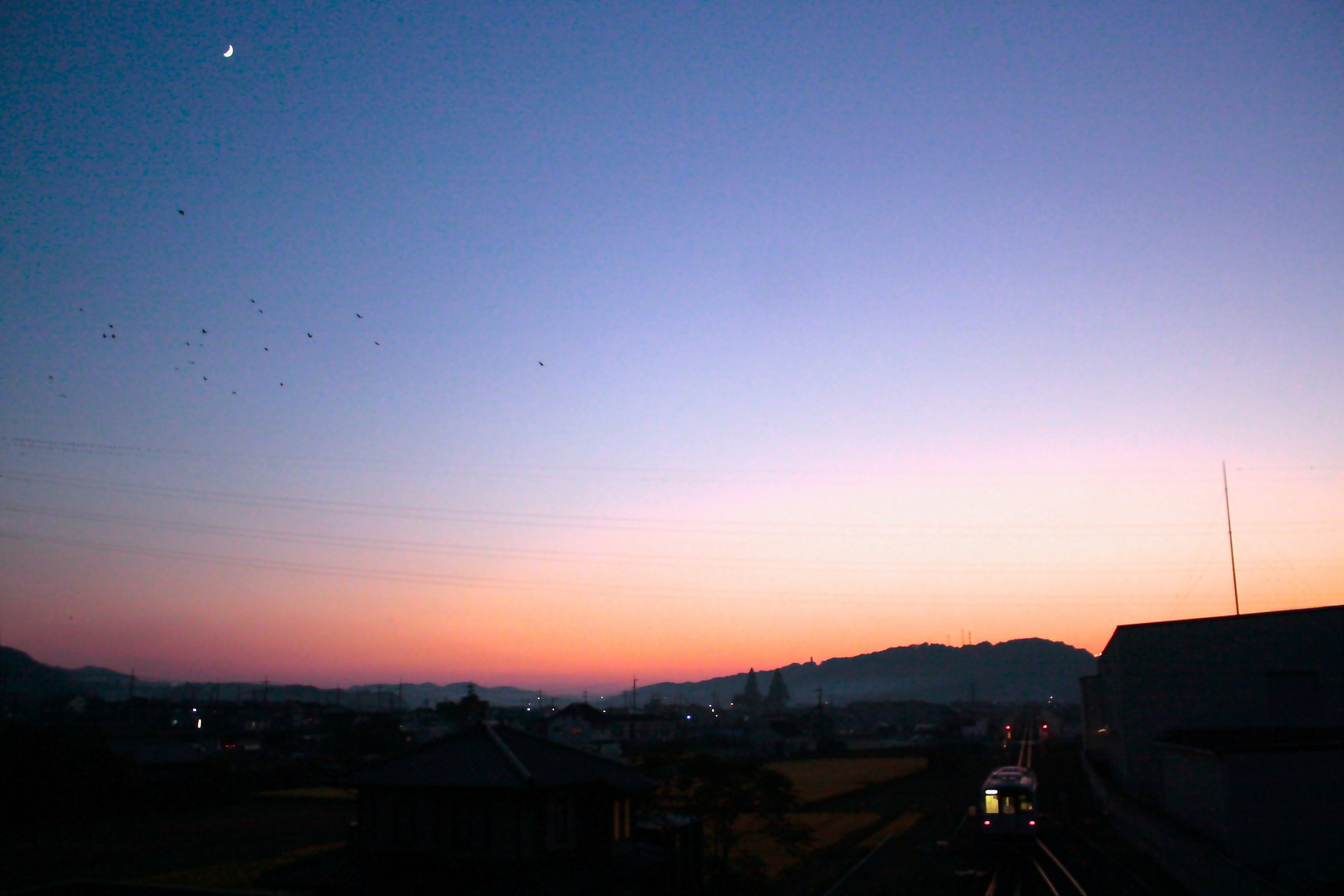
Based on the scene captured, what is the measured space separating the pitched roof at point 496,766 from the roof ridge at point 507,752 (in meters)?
0.02

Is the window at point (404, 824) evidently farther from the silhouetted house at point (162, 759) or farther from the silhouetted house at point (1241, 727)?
the silhouetted house at point (162, 759)

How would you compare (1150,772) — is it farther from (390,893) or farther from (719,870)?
(390,893)

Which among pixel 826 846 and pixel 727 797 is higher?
pixel 727 797

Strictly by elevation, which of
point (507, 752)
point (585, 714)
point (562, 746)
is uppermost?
point (507, 752)

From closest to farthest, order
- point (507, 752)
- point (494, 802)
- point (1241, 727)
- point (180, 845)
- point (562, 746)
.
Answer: point (494, 802) → point (507, 752) → point (562, 746) → point (1241, 727) → point (180, 845)

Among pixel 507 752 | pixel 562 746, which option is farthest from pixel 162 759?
pixel 507 752

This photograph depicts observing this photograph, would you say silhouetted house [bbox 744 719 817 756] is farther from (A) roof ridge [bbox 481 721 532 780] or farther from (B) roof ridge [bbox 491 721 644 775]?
(A) roof ridge [bbox 481 721 532 780]

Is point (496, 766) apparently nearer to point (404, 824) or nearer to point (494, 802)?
point (494, 802)

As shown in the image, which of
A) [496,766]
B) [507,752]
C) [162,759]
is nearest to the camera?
[496,766]

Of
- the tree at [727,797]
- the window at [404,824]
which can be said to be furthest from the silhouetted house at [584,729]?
the window at [404,824]

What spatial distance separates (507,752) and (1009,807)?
1886 cm

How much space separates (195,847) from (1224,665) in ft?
145

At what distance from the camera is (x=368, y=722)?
282 ft

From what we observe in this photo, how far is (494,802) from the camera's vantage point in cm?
1753
